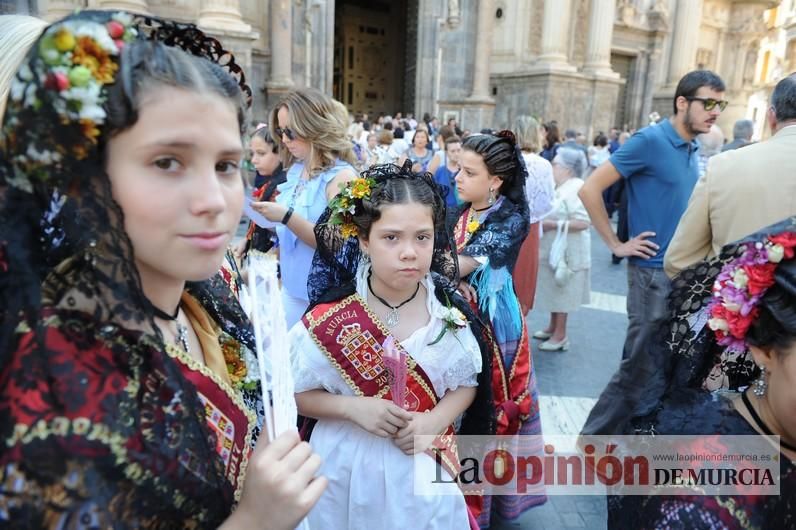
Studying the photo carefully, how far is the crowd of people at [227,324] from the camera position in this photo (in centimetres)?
77

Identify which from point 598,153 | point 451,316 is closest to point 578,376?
point 451,316

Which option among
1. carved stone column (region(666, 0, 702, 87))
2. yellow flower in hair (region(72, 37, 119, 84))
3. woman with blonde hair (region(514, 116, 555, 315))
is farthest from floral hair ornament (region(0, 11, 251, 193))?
carved stone column (region(666, 0, 702, 87))

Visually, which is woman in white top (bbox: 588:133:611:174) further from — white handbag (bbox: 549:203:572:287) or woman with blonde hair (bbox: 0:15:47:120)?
woman with blonde hair (bbox: 0:15:47:120)

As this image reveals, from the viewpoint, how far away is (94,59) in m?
0.79

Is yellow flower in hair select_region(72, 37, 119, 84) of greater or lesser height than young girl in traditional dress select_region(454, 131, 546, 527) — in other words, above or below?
above

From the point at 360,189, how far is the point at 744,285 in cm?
125

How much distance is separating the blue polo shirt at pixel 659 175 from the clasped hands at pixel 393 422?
7.06 feet

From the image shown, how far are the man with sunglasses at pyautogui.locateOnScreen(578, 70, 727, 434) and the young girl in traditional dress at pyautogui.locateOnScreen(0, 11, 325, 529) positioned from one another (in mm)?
2723

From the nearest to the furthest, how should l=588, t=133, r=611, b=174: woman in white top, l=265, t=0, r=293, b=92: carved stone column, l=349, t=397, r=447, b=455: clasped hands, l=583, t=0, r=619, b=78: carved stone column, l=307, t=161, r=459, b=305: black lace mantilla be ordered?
l=349, t=397, r=447, b=455: clasped hands → l=307, t=161, r=459, b=305: black lace mantilla → l=265, t=0, r=293, b=92: carved stone column → l=588, t=133, r=611, b=174: woman in white top → l=583, t=0, r=619, b=78: carved stone column

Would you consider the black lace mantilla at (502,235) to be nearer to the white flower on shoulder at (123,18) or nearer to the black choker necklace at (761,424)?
the black choker necklace at (761,424)

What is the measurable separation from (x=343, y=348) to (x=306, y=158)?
159cm

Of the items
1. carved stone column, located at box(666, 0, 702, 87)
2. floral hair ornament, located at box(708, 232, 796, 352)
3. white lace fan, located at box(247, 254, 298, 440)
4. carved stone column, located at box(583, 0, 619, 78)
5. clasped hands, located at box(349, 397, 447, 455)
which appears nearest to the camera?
white lace fan, located at box(247, 254, 298, 440)

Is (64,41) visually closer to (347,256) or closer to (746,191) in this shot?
(347,256)

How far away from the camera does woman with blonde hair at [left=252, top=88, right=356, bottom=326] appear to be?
3.02 metres
